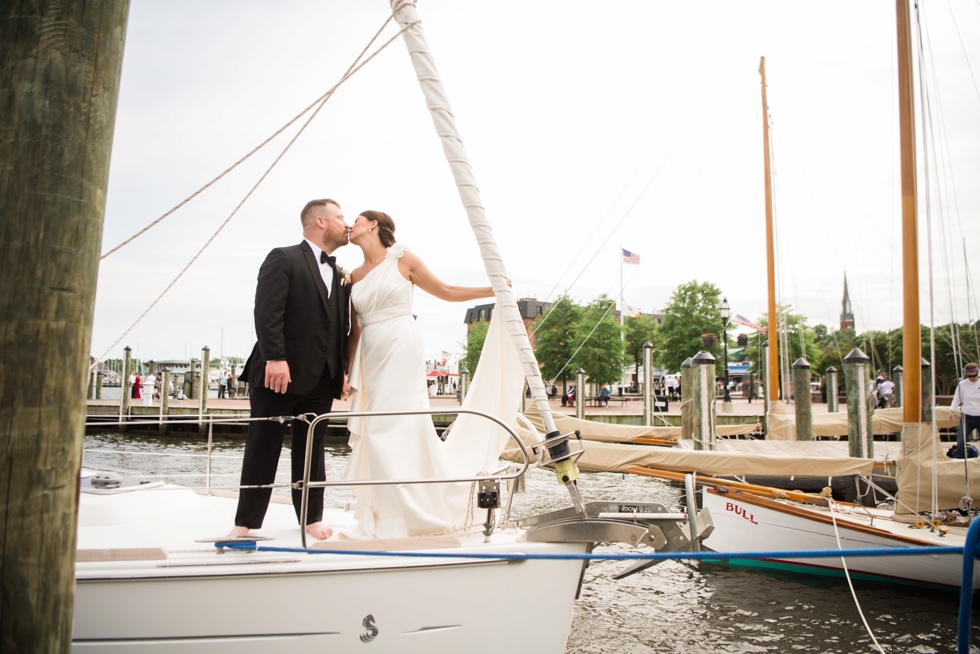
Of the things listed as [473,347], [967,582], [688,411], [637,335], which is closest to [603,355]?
[473,347]

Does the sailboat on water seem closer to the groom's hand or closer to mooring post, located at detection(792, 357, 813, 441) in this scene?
the groom's hand

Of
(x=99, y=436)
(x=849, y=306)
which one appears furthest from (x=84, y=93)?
(x=849, y=306)

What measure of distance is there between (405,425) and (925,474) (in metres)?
5.87

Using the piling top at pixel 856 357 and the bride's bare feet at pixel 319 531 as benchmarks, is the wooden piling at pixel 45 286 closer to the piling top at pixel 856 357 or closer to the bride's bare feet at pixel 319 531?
the bride's bare feet at pixel 319 531

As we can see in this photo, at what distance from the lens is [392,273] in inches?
145

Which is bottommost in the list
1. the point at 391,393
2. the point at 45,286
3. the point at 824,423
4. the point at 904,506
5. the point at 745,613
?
the point at 745,613

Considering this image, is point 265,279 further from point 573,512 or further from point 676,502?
point 676,502

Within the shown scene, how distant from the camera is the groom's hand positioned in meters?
3.27

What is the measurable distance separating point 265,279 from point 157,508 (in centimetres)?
183

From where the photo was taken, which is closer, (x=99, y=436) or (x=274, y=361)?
(x=274, y=361)

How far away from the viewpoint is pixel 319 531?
341cm

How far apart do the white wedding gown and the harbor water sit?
62.1 inches

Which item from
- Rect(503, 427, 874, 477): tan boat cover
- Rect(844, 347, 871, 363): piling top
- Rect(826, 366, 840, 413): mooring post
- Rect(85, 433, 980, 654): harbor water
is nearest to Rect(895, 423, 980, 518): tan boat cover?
Rect(503, 427, 874, 477): tan boat cover

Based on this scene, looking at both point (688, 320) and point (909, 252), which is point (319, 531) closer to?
point (909, 252)
